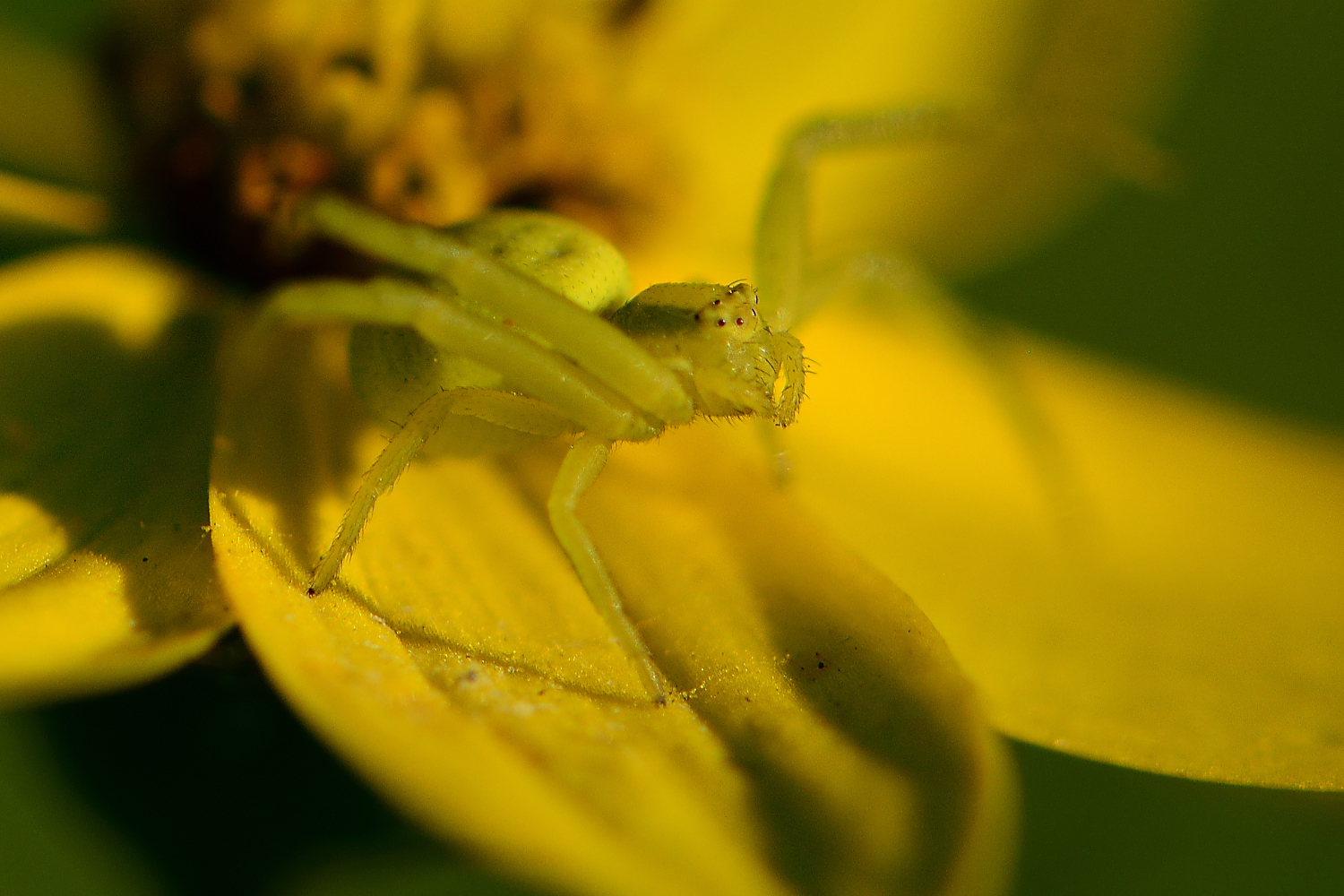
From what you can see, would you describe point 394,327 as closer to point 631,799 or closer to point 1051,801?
point 631,799

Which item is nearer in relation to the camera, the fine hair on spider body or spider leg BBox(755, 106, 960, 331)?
the fine hair on spider body

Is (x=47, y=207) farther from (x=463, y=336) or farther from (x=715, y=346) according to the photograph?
(x=715, y=346)

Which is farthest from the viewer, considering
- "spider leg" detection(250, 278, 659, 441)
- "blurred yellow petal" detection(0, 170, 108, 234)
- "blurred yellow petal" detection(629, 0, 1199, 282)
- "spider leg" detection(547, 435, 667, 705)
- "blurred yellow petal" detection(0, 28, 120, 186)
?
"blurred yellow petal" detection(629, 0, 1199, 282)

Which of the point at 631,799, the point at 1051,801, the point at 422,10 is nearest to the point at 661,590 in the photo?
the point at 631,799

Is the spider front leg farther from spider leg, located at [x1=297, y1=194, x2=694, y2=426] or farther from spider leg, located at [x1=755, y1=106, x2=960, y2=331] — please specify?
spider leg, located at [x1=297, y1=194, x2=694, y2=426]

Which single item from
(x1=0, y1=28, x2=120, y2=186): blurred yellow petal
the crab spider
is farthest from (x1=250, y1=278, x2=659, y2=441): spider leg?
(x1=0, y1=28, x2=120, y2=186): blurred yellow petal

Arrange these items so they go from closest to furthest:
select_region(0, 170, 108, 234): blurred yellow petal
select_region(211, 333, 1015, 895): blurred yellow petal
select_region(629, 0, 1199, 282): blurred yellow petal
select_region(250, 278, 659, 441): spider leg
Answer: select_region(211, 333, 1015, 895): blurred yellow petal → select_region(250, 278, 659, 441): spider leg → select_region(0, 170, 108, 234): blurred yellow petal → select_region(629, 0, 1199, 282): blurred yellow petal
